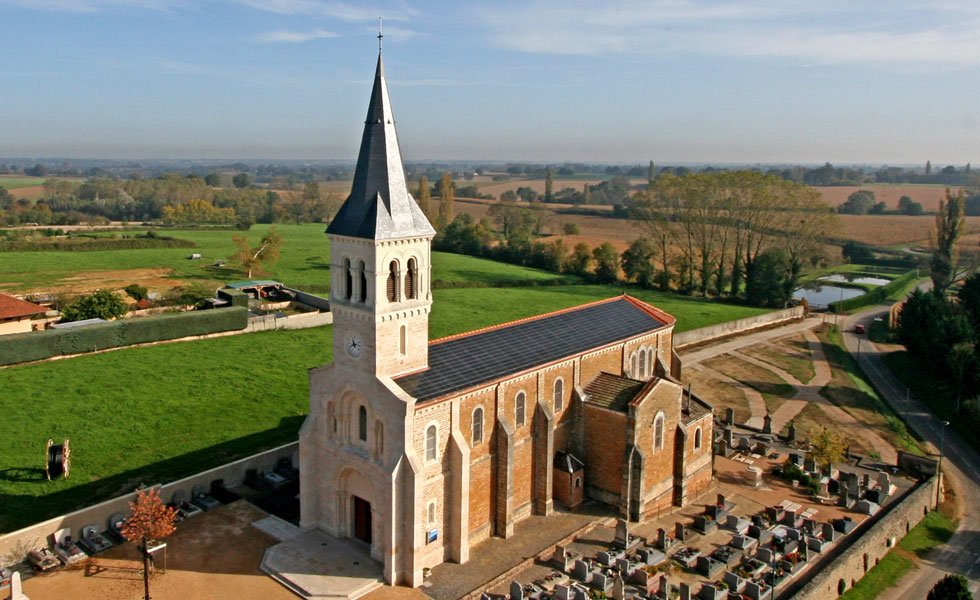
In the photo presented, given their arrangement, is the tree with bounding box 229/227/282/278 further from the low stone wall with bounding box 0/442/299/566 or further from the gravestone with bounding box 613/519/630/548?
the gravestone with bounding box 613/519/630/548

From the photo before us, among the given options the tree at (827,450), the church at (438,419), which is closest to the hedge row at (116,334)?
the church at (438,419)

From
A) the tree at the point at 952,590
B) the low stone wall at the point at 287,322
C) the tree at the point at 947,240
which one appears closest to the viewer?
the tree at the point at 952,590

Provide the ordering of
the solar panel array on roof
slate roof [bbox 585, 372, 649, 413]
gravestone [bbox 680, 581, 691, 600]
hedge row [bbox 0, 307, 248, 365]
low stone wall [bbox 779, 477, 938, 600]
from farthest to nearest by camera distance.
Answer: hedge row [bbox 0, 307, 248, 365], slate roof [bbox 585, 372, 649, 413], the solar panel array on roof, low stone wall [bbox 779, 477, 938, 600], gravestone [bbox 680, 581, 691, 600]

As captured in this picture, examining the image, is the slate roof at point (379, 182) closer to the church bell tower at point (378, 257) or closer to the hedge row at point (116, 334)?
the church bell tower at point (378, 257)

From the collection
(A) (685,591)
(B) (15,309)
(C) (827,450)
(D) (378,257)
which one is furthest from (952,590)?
(B) (15,309)

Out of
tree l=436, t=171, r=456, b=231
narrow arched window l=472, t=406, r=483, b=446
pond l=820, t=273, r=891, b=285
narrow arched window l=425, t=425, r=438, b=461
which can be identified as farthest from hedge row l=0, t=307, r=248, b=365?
pond l=820, t=273, r=891, b=285

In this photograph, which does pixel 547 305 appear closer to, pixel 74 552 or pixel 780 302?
pixel 780 302
